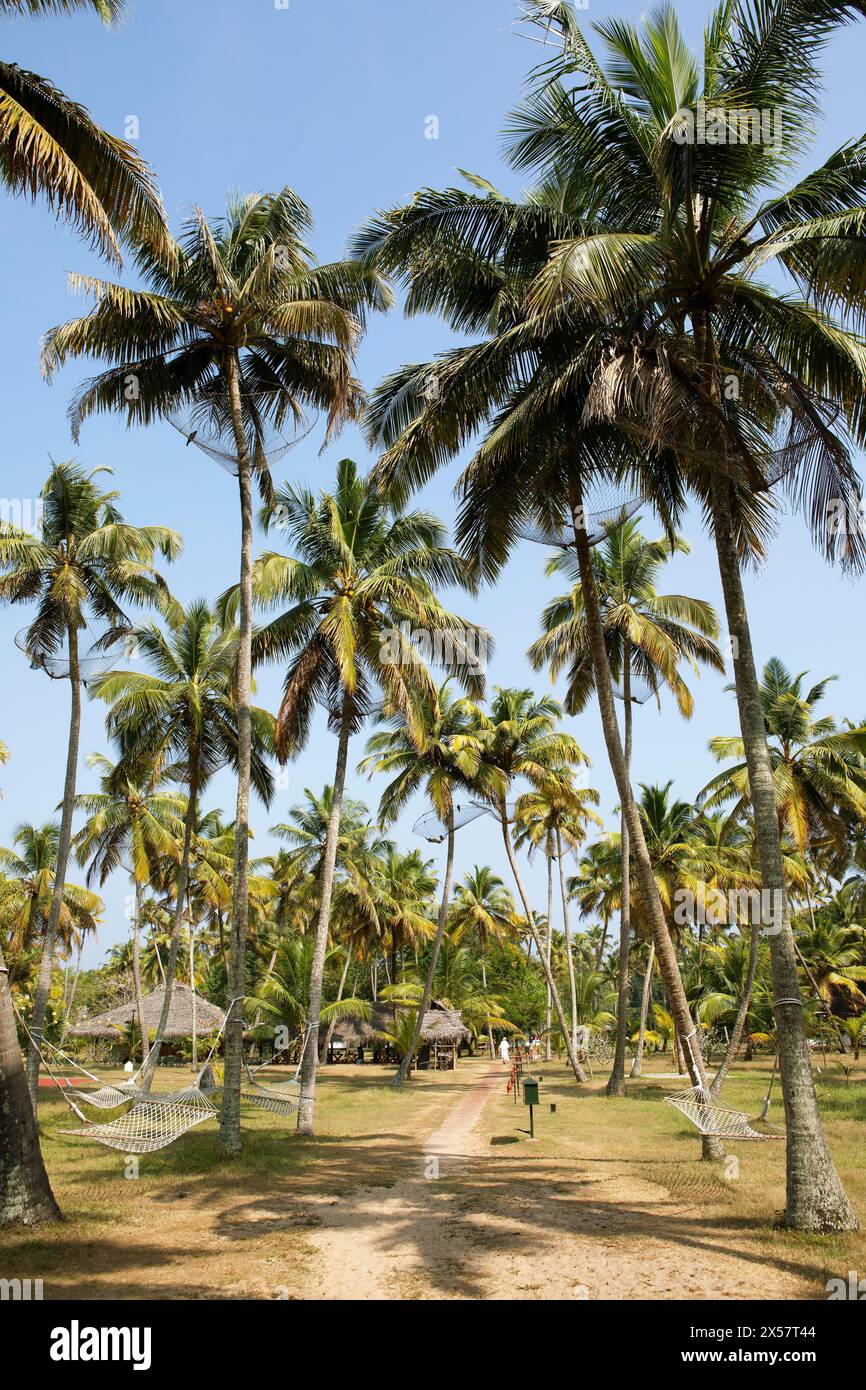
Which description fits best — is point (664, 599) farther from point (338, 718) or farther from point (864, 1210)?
point (864, 1210)

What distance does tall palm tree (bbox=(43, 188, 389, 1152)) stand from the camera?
1319 centimetres

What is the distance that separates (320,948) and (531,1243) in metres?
9.91

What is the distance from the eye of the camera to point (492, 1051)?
166ft

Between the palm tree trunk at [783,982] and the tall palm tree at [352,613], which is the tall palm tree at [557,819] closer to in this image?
the tall palm tree at [352,613]

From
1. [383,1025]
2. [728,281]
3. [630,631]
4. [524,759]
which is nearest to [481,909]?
[383,1025]

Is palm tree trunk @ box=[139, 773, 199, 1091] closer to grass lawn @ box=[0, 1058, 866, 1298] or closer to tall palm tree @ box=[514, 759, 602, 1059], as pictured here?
grass lawn @ box=[0, 1058, 866, 1298]

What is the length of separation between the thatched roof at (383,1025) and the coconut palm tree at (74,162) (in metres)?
32.9

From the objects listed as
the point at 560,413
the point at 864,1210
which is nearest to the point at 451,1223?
the point at 864,1210

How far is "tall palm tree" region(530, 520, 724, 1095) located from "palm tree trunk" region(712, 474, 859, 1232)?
8991 mm

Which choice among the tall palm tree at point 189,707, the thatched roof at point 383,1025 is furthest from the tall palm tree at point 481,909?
the tall palm tree at point 189,707

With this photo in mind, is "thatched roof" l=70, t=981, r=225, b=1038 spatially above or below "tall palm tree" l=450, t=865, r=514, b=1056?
below

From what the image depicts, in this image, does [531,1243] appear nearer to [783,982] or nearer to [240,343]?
[783,982]

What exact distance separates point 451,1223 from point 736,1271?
3060mm

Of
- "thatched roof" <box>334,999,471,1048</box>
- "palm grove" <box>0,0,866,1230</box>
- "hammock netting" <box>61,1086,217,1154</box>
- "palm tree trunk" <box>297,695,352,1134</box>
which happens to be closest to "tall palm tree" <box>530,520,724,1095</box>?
"palm grove" <box>0,0,866,1230</box>
